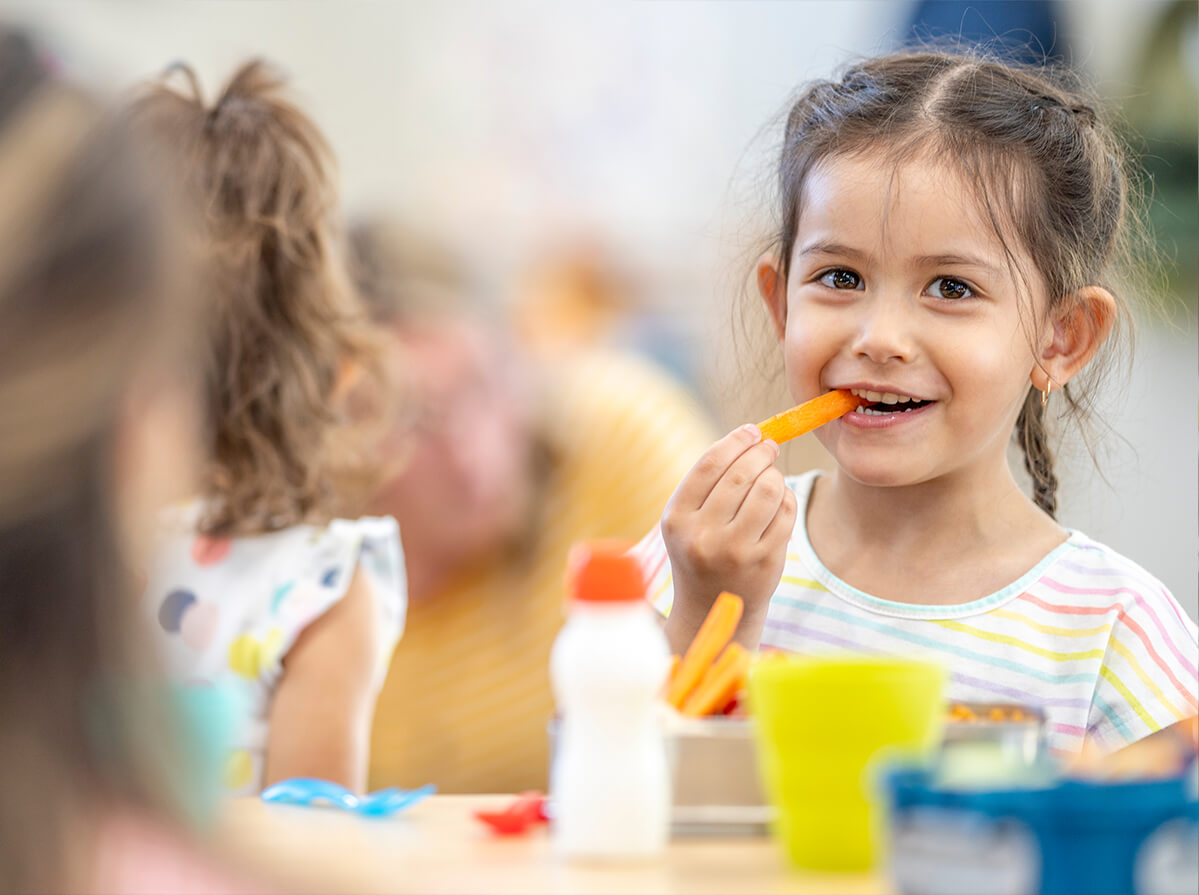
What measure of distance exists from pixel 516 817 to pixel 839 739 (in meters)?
0.21

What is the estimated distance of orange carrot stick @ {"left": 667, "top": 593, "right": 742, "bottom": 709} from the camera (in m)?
0.74

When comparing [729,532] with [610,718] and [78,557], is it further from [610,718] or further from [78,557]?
[78,557]

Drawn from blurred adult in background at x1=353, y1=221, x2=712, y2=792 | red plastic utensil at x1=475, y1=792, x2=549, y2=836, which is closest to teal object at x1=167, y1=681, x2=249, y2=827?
red plastic utensil at x1=475, y1=792, x2=549, y2=836

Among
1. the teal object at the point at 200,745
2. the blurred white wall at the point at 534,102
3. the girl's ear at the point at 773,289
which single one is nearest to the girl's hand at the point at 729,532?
the girl's ear at the point at 773,289

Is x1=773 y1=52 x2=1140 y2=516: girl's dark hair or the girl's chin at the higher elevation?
x1=773 y1=52 x2=1140 y2=516: girl's dark hair

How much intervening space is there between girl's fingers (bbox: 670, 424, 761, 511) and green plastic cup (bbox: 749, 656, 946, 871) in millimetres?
465

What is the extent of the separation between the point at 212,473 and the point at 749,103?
5.08 ft

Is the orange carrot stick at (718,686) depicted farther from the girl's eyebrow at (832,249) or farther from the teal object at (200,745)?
the girl's eyebrow at (832,249)

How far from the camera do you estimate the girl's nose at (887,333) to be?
110 centimetres

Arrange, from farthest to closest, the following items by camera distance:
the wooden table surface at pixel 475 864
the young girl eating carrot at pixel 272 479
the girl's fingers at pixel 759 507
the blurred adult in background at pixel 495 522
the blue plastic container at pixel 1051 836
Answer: the blurred adult in background at pixel 495 522 < the young girl eating carrot at pixel 272 479 < the girl's fingers at pixel 759 507 < the wooden table surface at pixel 475 864 < the blue plastic container at pixel 1051 836

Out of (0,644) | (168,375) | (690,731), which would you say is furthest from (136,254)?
(690,731)

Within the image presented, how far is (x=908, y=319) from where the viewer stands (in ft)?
3.65

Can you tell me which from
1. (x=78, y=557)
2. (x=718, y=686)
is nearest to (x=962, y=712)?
(x=718, y=686)

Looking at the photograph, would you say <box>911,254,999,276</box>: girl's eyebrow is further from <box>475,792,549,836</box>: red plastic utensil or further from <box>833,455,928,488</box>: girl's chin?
<box>475,792,549,836</box>: red plastic utensil
